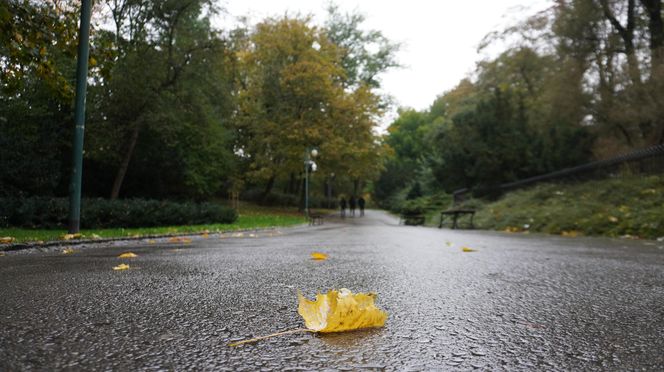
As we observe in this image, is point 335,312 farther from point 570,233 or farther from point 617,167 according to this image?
point 617,167

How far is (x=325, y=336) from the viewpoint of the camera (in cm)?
180

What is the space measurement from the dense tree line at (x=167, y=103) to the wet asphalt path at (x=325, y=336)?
13.1ft

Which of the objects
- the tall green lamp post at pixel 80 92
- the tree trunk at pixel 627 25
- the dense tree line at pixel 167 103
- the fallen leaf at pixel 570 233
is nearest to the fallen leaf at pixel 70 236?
the tall green lamp post at pixel 80 92

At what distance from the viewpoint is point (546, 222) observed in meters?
13.6

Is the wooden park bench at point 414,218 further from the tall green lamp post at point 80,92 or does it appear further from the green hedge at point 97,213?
the tall green lamp post at point 80,92

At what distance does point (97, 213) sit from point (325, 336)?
1087 cm

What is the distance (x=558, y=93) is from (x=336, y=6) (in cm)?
2740

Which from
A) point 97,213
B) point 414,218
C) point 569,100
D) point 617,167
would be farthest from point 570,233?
point 97,213

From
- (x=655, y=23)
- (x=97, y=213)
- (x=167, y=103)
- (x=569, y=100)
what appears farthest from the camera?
(x=569, y=100)

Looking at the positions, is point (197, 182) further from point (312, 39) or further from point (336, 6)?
point (336, 6)

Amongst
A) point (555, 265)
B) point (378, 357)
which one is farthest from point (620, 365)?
point (555, 265)

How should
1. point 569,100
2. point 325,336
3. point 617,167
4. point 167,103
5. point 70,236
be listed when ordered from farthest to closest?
point 569,100 < point 167,103 < point 617,167 < point 70,236 < point 325,336

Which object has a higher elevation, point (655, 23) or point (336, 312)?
point (655, 23)

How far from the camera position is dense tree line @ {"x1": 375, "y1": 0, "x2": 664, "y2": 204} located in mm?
15750
